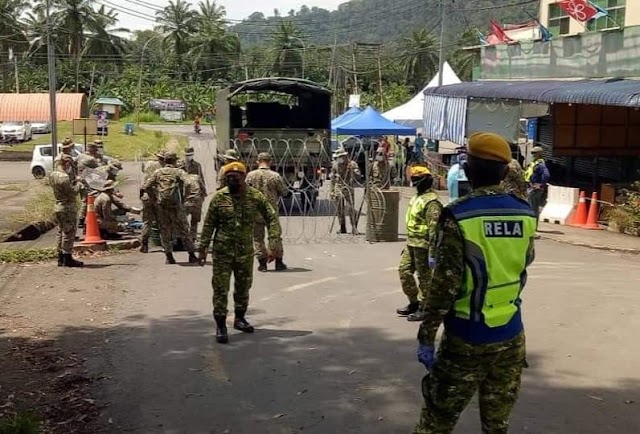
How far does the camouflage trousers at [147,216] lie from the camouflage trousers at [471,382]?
30.5ft

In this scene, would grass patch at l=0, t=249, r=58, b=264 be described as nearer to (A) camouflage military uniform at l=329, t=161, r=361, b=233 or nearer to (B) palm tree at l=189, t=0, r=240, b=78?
(A) camouflage military uniform at l=329, t=161, r=361, b=233

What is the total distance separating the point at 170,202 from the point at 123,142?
3683 centimetres

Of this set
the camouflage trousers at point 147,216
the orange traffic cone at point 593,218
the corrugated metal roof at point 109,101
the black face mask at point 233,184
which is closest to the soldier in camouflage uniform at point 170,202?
the camouflage trousers at point 147,216

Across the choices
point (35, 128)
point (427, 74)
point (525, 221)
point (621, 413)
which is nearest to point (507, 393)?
point (525, 221)

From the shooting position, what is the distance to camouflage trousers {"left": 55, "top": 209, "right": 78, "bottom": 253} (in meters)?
11.5

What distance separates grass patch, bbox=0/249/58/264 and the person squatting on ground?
49.8 inches

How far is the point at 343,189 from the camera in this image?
51.8 feet

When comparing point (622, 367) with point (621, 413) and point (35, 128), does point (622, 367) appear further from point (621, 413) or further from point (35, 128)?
point (35, 128)

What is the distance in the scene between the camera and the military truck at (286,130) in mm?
18969

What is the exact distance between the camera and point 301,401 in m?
5.95

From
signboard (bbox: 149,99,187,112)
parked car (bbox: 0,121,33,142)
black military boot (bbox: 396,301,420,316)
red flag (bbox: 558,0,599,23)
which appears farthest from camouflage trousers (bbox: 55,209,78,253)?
signboard (bbox: 149,99,187,112)

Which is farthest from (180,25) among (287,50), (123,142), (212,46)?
(123,142)

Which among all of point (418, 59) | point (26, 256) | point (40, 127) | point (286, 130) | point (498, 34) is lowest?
point (26, 256)

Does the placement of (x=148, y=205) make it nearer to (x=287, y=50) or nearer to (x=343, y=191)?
(x=343, y=191)
